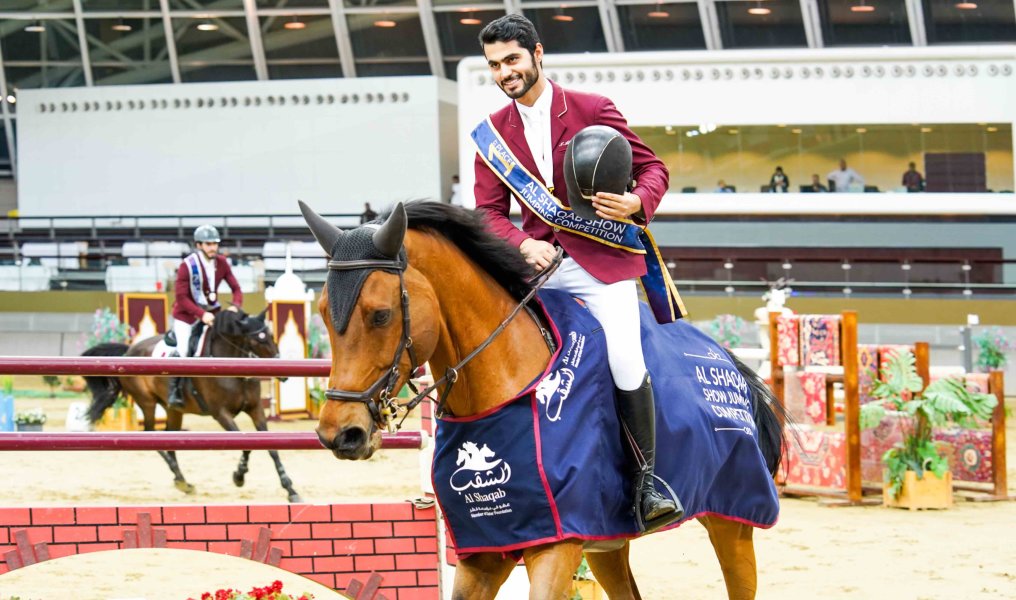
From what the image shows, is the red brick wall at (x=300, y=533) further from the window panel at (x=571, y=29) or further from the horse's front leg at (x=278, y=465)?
the window panel at (x=571, y=29)

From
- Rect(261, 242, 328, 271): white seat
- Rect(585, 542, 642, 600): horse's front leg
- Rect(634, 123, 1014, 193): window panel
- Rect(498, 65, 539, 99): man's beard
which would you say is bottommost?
Rect(585, 542, 642, 600): horse's front leg

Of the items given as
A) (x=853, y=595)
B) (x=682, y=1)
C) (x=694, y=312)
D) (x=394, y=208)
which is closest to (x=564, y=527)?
(x=394, y=208)

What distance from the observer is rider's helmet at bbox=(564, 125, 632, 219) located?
362cm

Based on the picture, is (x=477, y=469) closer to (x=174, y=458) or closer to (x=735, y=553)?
(x=735, y=553)

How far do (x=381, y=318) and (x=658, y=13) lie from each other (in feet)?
82.5

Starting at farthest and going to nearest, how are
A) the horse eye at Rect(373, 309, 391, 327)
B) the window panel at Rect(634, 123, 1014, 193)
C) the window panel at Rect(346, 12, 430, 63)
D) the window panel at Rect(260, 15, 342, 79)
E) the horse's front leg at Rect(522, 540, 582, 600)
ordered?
1. the window panel at Rect(260, 15, 342, 79)
2. the window panel at Rect(346, 12, 430, 63)
3. the window panel at Rect(634, 123, 1014, 193)
4. the horse's front leg at Rect(522, 540, 582, 600)
5. the horse eye at Rect(373, 309, 391, 327)

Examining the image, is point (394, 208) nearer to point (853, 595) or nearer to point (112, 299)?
point (853, 595)

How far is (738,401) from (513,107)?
1.30 meters

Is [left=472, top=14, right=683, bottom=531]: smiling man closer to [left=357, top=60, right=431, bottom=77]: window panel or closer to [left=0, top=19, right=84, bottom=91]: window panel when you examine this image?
[left=357, top=60, right=431, bottom=77]: window panel

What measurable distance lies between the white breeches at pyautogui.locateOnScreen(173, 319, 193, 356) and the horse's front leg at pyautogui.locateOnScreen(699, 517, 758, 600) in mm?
6925

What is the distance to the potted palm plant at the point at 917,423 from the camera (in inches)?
377

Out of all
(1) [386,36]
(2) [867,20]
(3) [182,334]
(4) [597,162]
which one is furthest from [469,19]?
(4) [597,162]

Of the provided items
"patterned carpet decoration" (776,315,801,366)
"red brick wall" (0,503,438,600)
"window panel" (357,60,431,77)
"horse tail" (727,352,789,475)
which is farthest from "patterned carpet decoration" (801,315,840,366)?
"window panel" (357,60,431,77)

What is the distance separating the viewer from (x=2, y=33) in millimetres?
31172
